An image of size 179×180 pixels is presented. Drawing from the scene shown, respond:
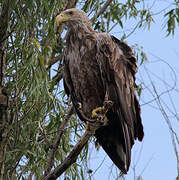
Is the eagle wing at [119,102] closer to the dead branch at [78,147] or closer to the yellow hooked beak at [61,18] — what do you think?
the dead branch at [78,147]

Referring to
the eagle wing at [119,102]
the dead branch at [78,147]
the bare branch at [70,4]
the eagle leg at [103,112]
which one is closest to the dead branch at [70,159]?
the dead branch at [78,147]

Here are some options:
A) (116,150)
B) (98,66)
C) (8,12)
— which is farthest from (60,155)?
(8,12)

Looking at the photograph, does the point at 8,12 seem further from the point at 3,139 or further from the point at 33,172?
the point at 33,172

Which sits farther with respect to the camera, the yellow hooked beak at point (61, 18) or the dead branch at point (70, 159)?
the yellow hooked beak at point (61, 18)

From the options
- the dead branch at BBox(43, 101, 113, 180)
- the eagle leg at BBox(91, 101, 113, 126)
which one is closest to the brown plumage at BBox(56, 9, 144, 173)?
the eagle leg at BBox(91, 101, 113, 126)

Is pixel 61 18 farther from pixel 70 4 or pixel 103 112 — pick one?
pixel 70 4

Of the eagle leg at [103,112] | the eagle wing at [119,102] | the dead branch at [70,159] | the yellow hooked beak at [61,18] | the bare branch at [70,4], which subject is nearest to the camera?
the dead branch at [70,159]

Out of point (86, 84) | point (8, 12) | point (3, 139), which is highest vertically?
point (8, 12)

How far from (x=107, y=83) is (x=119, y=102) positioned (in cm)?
22

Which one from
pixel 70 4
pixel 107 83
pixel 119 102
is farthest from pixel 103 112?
pixel 70 4

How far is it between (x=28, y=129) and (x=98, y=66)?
1.34m

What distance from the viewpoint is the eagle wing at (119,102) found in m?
4.15

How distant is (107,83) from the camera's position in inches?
167

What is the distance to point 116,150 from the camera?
4367mm
